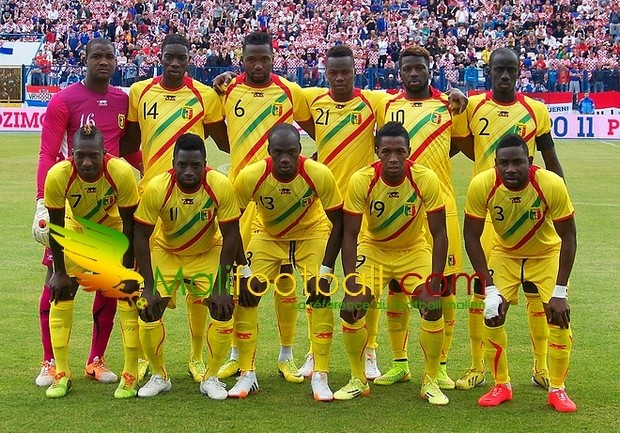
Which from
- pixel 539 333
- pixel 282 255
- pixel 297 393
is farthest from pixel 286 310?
pixel 539 333

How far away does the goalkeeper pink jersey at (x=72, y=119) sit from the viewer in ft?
26.3

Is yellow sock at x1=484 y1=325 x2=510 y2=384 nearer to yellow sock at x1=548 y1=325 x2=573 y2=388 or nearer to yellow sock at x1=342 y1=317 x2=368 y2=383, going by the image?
yellow sock at x1=548 y1=325 x2=573 y2=388

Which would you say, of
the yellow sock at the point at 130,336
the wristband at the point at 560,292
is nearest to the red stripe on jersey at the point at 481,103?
the wristband at the point at 560,292

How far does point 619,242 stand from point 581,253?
1243 mm

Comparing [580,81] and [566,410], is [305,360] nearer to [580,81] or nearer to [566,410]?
[566,410]

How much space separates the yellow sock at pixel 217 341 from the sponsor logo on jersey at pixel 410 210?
159 cm

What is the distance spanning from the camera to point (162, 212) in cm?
737

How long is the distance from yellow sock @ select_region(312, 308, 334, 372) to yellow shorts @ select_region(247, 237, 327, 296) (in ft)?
1.33

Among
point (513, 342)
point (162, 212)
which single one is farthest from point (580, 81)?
point (162, 212)

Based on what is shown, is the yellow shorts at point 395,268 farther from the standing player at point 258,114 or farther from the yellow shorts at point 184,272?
the yellow shorts at point 184,272

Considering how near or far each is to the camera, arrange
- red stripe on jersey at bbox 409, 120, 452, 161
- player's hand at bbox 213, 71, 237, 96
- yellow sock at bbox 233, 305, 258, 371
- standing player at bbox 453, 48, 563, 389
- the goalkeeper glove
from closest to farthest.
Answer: the goalkeeper glove, yellow sock at bbox 233, 305, 258, 371, standing player at bbox 453, 48, 563, 389, red stripe on jersey at bbox 409, 120, 452, 161, player's hand at bbox 213, 71, 237, 96

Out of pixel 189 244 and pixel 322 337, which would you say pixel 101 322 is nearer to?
pixel 189 244

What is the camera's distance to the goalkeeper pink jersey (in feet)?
26.3

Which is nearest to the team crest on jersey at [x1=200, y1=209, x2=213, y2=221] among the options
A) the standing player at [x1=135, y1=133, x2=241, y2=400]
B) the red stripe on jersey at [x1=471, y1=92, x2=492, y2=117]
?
the standing player at [x1=135, y1=133, x2=241, y2=400]
